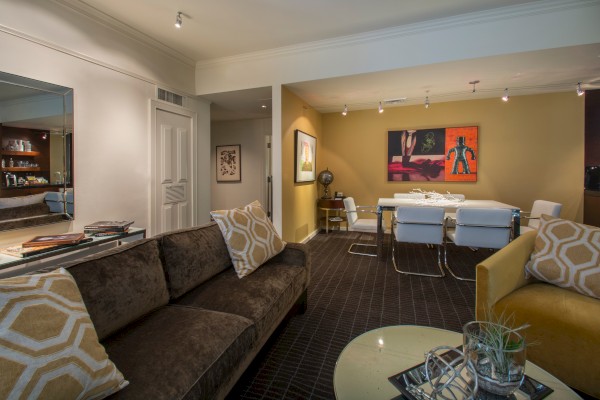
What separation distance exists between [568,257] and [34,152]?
407cm

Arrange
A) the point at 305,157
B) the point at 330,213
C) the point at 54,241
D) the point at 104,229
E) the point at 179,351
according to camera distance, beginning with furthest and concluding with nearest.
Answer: the point at 330,213 → the point at 305,157 → the point at 104,229 → the point at 54,241 → the point at 179,351

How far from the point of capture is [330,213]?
6.16 m

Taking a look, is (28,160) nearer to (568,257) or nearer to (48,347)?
(48,347)

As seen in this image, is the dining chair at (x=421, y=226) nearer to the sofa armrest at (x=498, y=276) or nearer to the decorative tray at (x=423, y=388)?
the sofa armrest at (x=498, y=276)

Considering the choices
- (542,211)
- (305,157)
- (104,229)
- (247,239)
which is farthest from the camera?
(305,157)

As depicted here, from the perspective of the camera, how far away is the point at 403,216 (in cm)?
348

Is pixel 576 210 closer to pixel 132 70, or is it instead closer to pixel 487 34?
pixel 487 34

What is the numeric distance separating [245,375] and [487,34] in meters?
3.79

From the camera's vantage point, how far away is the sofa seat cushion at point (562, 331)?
4.66ft

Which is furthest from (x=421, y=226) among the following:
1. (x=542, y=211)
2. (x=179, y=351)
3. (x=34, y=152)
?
(x=34, y=152)

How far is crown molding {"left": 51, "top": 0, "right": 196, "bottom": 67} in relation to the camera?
2771 millimetres

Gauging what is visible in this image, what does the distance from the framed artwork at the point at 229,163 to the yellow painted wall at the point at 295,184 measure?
1914 millimetres

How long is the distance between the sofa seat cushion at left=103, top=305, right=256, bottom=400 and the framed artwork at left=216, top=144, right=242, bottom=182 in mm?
5264

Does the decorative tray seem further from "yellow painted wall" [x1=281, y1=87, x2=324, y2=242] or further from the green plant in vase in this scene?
"yellow painted wall" [x1=281, y1=87, x2=324, y2=242]
